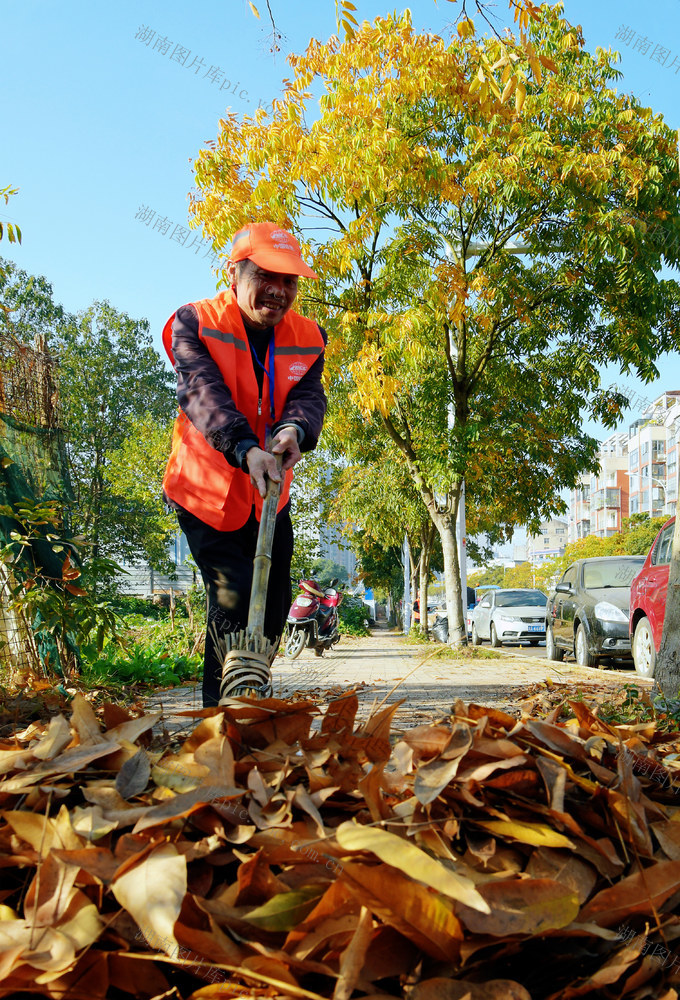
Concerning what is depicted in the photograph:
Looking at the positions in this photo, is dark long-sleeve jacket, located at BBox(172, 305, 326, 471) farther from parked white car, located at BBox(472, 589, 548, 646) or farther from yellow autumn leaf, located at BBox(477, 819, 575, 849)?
parked white car, located at BBox(472, 589, 548, 646)

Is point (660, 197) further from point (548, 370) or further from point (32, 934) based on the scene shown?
point (32, 934)

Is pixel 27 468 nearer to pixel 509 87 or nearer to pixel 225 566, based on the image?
pixel 225 566

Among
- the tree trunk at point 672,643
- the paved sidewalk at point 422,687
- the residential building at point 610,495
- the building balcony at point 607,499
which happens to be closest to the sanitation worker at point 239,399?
the paved sidewalk at point 422,687

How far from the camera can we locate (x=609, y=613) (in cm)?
962

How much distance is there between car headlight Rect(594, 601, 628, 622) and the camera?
375 inches

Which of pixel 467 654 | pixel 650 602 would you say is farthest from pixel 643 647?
pixel 467 654

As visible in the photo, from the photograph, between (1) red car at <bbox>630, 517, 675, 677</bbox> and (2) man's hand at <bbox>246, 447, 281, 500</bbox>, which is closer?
(2) man's hand at <bbox>246, 447, 281, 500</bbox>

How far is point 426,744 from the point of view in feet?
4.63

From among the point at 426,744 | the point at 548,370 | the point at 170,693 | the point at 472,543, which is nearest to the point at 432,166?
the point at 548,370

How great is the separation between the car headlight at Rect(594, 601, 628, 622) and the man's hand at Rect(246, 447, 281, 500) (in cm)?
834

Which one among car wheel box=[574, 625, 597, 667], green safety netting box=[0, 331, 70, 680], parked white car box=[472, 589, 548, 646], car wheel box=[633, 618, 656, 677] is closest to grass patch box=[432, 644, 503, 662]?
car wheel box=[574, 625, 597, 667]

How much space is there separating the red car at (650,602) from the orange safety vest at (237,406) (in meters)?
5.26

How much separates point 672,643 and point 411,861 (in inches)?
118

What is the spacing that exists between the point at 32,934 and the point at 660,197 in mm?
10800
